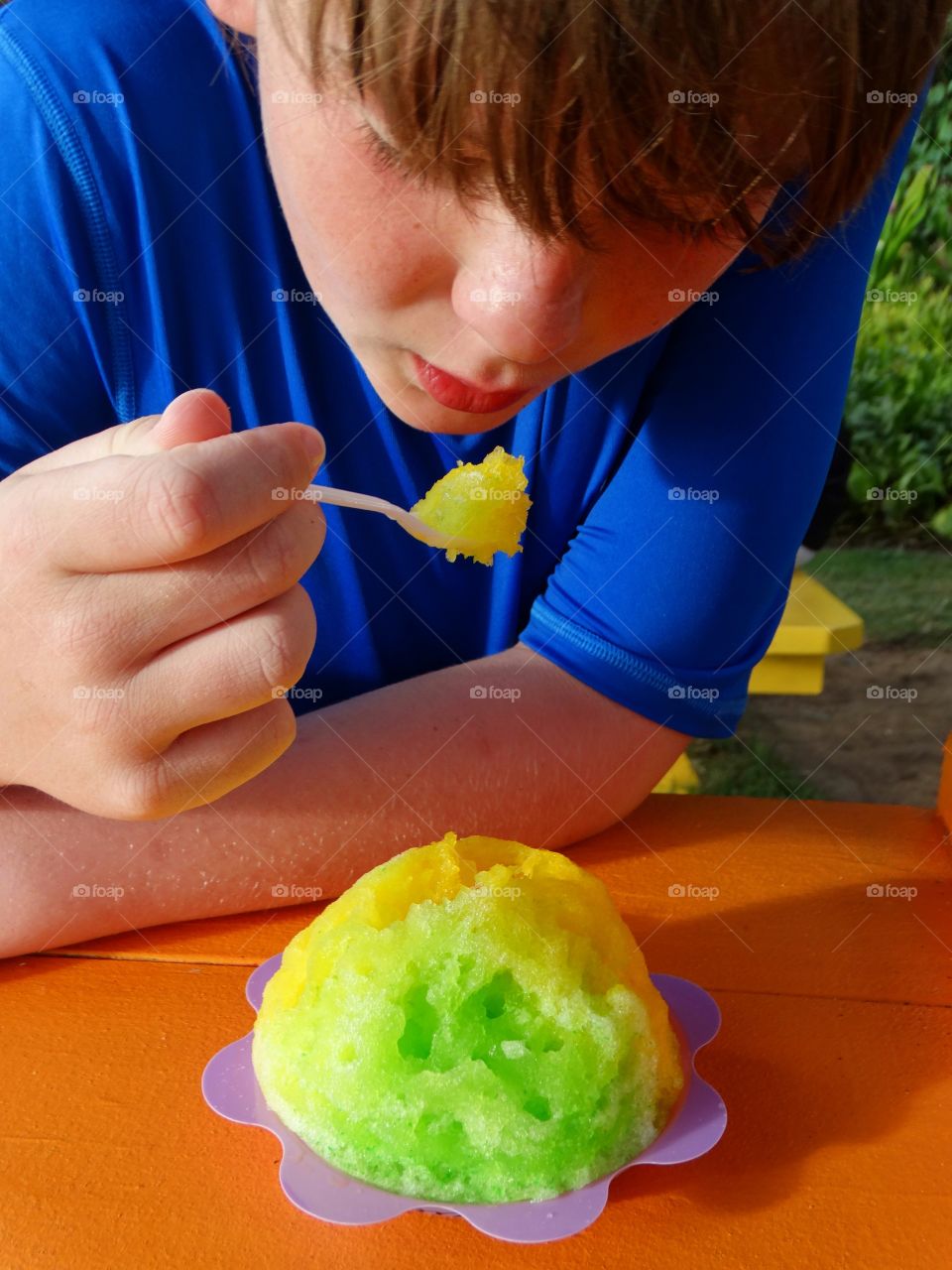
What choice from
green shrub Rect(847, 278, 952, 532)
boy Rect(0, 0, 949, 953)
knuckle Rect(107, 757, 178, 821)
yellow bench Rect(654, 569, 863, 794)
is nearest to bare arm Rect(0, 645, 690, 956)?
boy Rect(0, 0, 949, 953)

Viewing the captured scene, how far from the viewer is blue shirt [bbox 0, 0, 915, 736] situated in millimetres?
1064

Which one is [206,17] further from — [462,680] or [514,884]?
[514,884]

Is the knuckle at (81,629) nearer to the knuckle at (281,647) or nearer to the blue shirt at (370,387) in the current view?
the knuckle at (281,647)

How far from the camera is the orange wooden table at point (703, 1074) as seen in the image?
729 mm

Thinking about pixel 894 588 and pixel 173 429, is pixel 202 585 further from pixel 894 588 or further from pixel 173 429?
pixel 894 588

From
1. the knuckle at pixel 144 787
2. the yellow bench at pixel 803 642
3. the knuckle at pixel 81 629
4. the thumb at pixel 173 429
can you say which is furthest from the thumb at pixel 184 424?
the yellow bench at pixel 803 642

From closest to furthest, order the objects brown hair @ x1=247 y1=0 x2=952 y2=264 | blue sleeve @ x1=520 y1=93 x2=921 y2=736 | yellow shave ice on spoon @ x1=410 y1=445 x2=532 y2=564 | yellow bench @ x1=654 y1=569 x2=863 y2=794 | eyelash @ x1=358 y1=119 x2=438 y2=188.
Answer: brown hair @ x1=247 y1=0 x2=952 y2=264 < eyelash @ x1=358 y1=119 x2=438 y2=188 < yellow shave ice on spoon @ x1=410 y1=445 x2=532 y2=564 < blue sleeve @ x1=520 y1=93 x2=921 y2=736 < yellow bench @ x1=654 y1=569 x2=863 y2=794

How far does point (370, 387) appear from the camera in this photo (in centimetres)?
123

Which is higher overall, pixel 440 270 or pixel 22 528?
pixel 440 270

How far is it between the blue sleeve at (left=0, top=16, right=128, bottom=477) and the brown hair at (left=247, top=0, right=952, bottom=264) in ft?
1.14

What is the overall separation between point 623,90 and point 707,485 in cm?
55

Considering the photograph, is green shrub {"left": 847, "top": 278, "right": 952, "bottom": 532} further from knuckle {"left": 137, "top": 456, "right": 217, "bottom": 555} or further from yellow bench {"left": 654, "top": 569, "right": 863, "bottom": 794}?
knuckle {"left": 137, "top": 456, "right": 217, "bottom": 555}

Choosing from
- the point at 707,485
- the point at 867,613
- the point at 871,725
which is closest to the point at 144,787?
the point at 707,485

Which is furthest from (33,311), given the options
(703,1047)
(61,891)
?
(703,1047)
